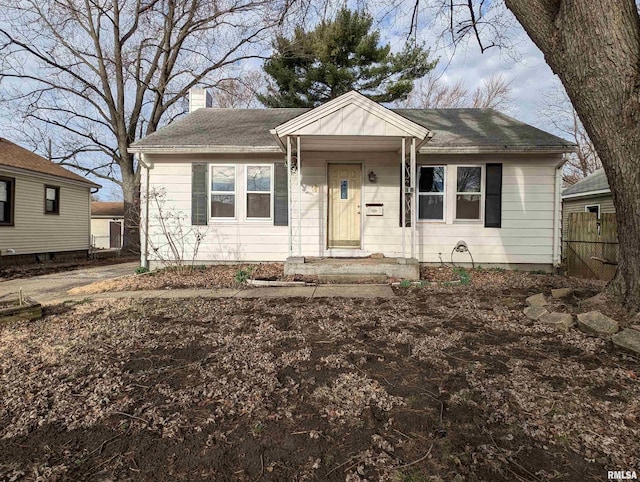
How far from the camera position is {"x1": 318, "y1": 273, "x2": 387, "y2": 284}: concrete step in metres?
6.89

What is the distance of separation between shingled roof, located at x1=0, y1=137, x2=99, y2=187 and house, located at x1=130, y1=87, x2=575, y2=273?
6.53 m

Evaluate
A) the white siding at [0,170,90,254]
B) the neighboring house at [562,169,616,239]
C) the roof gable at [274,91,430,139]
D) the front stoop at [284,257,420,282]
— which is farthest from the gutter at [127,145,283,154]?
the neighboring house at [562,169,616,239]

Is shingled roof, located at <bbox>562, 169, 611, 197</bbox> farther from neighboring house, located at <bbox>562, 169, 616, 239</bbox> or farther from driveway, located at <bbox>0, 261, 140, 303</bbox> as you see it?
driveway, located at <bbox>0, 261, 140, 303</bbox>

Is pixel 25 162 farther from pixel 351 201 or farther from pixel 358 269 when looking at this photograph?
pixel 358 269

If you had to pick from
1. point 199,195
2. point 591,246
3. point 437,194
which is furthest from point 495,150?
point 199,195

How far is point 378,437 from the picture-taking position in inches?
82.2

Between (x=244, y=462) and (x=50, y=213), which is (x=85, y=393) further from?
(x=50, y=213)

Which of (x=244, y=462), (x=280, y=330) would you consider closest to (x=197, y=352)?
(x=280, y=330)

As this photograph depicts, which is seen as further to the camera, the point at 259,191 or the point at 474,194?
the point at 259,191

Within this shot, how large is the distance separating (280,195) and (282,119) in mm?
3160

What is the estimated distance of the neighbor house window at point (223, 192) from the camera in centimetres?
879

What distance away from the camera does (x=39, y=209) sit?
13.0m

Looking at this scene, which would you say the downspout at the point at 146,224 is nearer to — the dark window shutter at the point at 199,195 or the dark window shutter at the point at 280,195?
the dark window shutter at the point at 199,195

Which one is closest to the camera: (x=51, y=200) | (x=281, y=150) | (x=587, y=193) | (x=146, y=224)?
(x=281, y=150)
